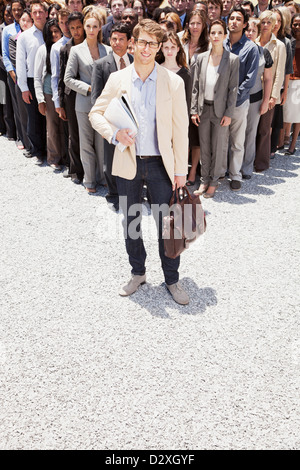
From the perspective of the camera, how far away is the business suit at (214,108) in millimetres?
4984

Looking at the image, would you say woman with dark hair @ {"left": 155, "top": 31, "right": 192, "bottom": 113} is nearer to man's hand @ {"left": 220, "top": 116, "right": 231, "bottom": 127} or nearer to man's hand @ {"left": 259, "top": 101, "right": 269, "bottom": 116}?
man's hand @ {"left": 220, "top": 116, "right": 231, "bottom": 127}

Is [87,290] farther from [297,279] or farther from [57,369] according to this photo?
[297,279]

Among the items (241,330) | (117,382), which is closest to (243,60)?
(241,330)

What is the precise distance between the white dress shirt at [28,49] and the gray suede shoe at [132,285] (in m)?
4.01

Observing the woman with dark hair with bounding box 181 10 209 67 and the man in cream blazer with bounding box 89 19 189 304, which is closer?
the man in cream blazer with bounding box 89 19 189 304

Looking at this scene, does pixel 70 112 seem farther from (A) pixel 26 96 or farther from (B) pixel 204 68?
(B) pixel 204 68

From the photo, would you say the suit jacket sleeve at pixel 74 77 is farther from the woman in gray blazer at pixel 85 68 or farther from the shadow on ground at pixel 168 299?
the shadow on ground at pixel 168 299

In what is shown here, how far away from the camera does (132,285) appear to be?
3.71 metres

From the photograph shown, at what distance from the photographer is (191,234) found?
3.23 m

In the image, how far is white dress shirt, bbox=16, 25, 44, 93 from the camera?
6039mm

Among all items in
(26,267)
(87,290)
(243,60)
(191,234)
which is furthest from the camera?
(243,60)

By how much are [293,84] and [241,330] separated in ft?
16.7

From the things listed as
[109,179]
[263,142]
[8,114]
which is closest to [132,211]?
[109,179]

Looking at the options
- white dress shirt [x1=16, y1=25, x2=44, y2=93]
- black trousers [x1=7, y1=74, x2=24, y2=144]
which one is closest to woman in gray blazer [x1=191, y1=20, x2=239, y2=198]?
white dress shirt [x1=16, y1=25, x2=44, y2=93]
